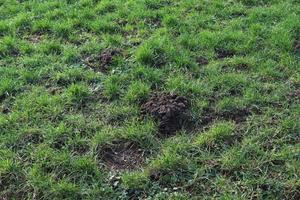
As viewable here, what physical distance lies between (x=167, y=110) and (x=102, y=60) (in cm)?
159

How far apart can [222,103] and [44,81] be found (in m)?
2.35

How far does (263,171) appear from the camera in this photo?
4672mm

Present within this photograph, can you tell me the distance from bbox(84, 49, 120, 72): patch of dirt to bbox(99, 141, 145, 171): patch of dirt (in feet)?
5.25

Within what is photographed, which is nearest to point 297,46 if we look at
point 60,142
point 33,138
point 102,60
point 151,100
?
point 151,100

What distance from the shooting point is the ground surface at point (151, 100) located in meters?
4.68

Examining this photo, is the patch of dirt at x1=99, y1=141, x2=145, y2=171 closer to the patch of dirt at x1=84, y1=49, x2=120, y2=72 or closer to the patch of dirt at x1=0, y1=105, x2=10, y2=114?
the patch of dirt at x1=0, y1=105, x2=10, y2=114

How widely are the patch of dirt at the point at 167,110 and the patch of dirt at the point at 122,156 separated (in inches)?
15.9

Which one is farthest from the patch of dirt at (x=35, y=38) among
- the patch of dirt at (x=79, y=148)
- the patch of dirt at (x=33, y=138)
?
the patch of dirt at (x=79, y=148)

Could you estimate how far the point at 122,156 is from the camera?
5043mm

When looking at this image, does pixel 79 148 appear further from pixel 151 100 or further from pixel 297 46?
pixel 297 46

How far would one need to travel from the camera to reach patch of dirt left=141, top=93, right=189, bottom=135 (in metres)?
5.34

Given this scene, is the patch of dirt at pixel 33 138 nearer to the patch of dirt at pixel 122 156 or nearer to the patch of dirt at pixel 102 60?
the patch of dirt at pixel 122 156

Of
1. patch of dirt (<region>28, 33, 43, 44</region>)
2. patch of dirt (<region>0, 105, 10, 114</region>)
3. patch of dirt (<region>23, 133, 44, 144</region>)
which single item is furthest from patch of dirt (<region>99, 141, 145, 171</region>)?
patch of dirt (<region>28, 33, 43, 44</region>)

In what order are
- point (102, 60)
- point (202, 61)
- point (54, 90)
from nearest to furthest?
point (54, 90) < point (202, 61) < point (102, 60)
